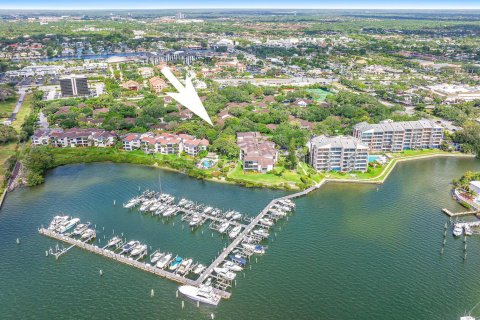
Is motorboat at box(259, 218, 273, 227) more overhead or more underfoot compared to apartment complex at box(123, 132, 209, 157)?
more underfoot

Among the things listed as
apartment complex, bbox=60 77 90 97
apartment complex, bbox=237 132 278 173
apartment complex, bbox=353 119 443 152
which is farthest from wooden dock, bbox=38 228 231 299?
apartment complex, bbox=60 77 90 97

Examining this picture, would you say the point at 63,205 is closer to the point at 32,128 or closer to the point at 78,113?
the point at 32,128

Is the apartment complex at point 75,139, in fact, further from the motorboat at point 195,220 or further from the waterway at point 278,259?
the motorboat at point 195,220

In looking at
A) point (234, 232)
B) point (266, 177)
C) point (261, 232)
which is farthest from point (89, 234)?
point (266, 177)

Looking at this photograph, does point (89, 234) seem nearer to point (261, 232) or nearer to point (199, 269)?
point (199, 269)

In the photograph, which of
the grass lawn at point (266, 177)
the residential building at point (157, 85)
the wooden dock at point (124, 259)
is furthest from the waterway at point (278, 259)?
the residential building at point (157, 85)

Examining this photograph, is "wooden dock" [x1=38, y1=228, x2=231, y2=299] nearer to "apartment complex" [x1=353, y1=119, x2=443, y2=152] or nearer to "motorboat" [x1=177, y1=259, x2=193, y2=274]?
"motorboat" [x1=177, y1=259, x2=193, y2=274]
